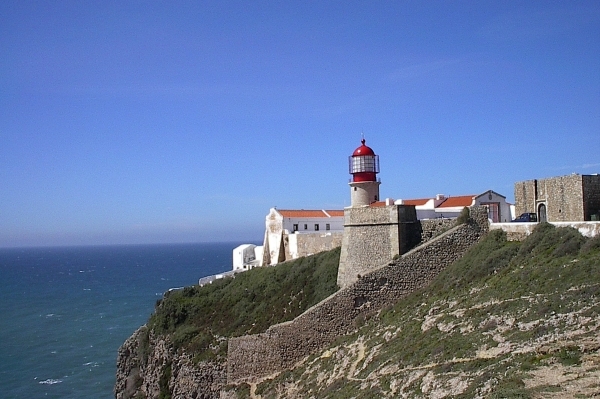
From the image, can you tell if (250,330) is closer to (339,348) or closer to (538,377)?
(339,348)

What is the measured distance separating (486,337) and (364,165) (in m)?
16.2

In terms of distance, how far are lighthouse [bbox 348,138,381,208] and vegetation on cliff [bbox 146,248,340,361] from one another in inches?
→ 119

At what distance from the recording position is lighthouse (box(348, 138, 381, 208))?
94.1 feet

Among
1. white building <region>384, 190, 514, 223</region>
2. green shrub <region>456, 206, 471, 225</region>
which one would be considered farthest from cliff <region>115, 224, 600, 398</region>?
white building <region>384, 190, 514, 223</region>

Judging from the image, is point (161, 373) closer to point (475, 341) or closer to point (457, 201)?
point (457, 201)

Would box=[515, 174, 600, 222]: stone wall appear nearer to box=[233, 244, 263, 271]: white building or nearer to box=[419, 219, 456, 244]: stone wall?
box=[419, 219, 456, 244]: stone wall

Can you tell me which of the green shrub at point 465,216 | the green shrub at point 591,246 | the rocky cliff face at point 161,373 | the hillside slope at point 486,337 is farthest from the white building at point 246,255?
the green shrub at point 591,246

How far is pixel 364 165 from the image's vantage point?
2878cm

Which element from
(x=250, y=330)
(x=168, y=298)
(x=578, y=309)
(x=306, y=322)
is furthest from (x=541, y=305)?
(x=168, y=298)

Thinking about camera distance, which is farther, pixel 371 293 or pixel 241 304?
pixel 241 304

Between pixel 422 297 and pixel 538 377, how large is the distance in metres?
10.3

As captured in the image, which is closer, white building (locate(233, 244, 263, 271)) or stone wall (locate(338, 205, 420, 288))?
stone wall (locate(338, 205, 420, 288))

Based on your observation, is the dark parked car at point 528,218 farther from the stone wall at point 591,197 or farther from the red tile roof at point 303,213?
the red tile roof at point 303,213

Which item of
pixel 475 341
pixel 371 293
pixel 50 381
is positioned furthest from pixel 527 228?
pixel 50 381
